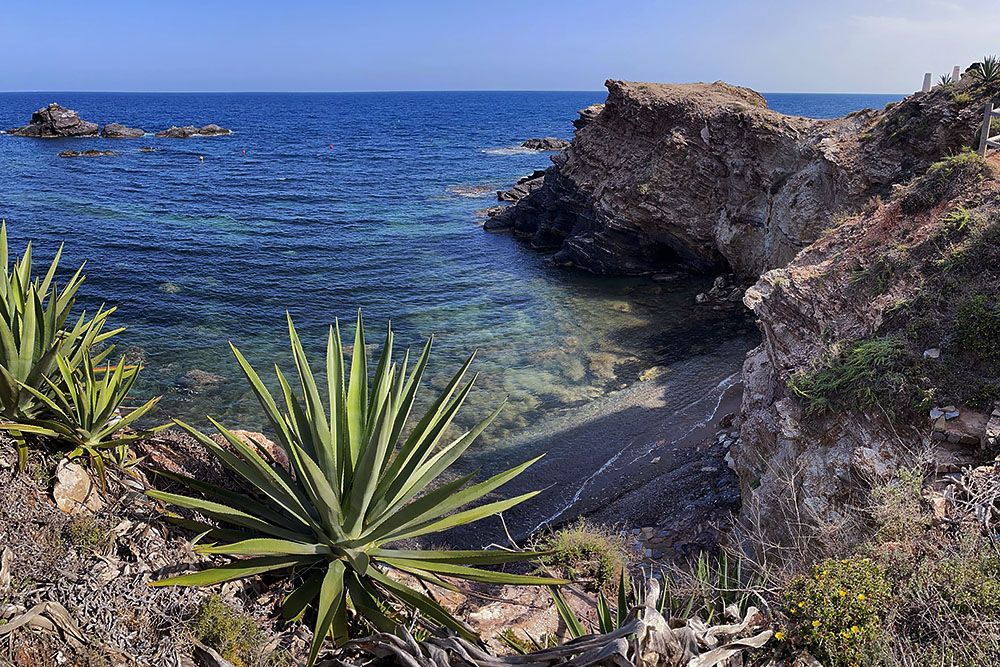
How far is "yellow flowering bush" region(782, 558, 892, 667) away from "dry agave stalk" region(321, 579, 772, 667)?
0.26m

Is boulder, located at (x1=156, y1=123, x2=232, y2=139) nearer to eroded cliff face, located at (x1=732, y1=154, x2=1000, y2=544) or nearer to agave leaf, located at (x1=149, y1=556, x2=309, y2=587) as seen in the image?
eroded cliff face, located at (x1=732, y1=154, x2=1000, y2=544)

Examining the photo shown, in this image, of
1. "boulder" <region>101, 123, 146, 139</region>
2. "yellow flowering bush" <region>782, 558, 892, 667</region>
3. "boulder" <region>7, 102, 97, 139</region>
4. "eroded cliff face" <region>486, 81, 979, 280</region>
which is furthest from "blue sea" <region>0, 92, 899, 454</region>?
"boulder" <region>101, 123, 146, 139</region>

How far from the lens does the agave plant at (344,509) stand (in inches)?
155

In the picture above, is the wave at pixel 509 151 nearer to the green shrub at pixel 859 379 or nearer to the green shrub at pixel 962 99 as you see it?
the green shrub at pixel 962 99

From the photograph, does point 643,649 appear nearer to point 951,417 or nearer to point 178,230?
point 951,417

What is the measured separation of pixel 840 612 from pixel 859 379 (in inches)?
140

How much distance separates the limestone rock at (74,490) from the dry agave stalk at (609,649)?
1875 millimetres

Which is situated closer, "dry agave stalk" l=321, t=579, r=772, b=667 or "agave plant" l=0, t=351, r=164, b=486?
"dry agave stalk" l=321, t=579, r=772, b=667

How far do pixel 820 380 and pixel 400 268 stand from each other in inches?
755

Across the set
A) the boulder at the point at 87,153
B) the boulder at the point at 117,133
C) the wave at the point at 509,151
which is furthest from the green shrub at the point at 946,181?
the boulder at the point at 117,133

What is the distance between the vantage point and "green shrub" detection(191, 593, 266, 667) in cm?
350

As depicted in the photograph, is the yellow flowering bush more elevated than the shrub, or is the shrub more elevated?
the yellow flowering bush

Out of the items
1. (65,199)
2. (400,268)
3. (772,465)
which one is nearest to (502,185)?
(400,268)

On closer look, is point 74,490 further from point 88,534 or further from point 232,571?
point 232,571
